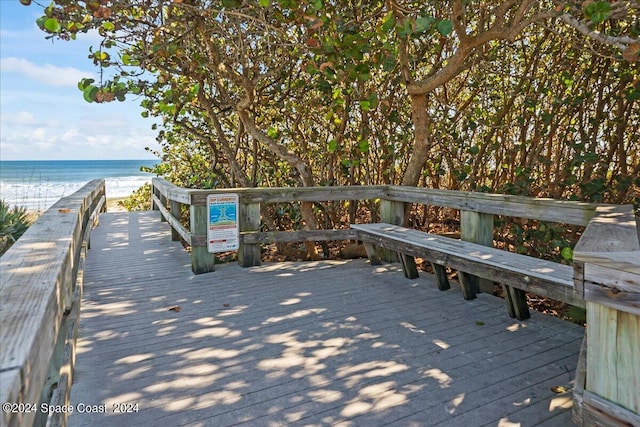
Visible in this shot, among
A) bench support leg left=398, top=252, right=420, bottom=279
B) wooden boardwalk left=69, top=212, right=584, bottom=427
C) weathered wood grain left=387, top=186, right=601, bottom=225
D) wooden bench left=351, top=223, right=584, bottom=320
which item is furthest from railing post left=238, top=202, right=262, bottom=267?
weathered wood grain left=387, top=186, right=601, bottom=225

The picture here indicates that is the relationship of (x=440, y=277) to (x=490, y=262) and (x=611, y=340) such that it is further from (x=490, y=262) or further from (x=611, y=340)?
(x=611, y=340)

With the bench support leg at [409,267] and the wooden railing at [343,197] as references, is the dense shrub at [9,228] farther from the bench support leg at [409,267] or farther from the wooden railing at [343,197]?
the bench support leg at [409,267]

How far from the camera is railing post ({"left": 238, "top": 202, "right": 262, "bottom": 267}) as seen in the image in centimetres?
474

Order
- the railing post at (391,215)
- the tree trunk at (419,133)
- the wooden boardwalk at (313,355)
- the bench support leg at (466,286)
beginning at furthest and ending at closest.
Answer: the railing post at (391,215)
the tree trunk at (419,133)
the bench support leg at (466,286)
the wooden boardwalk at (313,355)

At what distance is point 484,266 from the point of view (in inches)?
127

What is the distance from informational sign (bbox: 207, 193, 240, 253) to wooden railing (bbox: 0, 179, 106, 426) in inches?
85.4

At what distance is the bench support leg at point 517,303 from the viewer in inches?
129

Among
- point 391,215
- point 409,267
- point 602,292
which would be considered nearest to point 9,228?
point 391,215

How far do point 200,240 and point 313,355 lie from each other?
2.30m

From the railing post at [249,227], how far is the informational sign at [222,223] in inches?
4.2

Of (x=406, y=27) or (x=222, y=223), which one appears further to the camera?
(x=222, y=223)

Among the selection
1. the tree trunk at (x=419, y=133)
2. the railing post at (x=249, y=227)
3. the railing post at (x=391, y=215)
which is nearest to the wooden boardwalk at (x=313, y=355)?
the railing post at (x=249, y=227)

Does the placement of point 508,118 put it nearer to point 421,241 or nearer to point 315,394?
point 421,241

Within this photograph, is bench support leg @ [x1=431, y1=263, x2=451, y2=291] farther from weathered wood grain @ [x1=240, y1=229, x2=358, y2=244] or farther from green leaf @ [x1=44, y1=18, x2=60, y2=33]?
green leaf @ [x1=44, y1=18, x2=60, y2=33]
